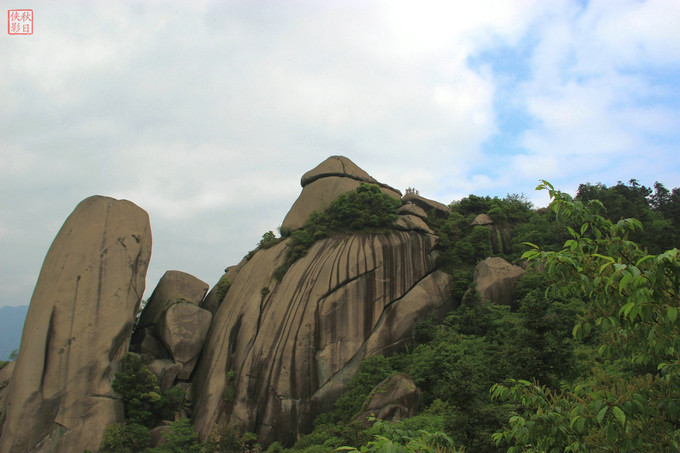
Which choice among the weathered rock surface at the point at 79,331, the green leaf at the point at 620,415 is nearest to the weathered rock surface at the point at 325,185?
the weathered rock surface at the point at 79,331

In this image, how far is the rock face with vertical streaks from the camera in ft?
59.5

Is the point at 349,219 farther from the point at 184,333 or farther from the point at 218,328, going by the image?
the point at 184,333

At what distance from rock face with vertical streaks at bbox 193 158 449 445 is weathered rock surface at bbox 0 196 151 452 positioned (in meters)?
4.12

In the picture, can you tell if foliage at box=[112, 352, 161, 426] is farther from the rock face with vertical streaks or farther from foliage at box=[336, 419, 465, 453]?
Answer: foliage at box=[336, 419, 465, 453]

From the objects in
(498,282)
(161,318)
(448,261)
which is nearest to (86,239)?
(161,318)

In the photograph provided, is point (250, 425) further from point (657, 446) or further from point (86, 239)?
point (657, 446)

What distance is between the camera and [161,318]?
2091cm

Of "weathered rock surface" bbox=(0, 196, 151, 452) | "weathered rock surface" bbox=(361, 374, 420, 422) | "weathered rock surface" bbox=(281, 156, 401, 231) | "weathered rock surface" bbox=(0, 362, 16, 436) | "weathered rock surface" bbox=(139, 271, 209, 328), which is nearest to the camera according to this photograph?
"weathered rock surface" bbox=(361, 374, 420, 422)

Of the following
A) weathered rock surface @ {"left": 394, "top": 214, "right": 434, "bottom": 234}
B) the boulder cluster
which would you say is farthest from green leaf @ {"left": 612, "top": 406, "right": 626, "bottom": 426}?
weathered rock surface @ {"left": 394, "top": 214, "right": 434, "bottom": 234}

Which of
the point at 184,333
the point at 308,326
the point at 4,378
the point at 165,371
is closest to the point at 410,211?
the point at 308,326

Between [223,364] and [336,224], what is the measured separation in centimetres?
845

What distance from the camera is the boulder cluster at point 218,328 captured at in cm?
1655

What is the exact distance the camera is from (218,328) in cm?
2123

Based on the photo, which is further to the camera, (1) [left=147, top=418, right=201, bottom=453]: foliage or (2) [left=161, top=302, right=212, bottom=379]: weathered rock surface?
(2) [left=161, top=302, right=212, bottom=379]: weathered rock surface
